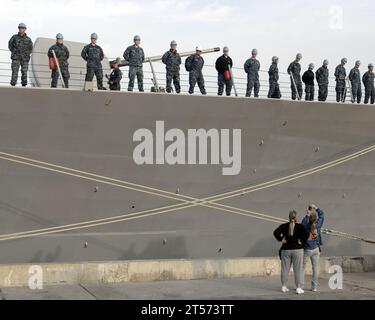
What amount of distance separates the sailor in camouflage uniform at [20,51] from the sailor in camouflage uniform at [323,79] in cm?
592

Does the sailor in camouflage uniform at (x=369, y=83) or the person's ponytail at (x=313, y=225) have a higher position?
the sailor in camouflage uniform at (x=369, y=83)

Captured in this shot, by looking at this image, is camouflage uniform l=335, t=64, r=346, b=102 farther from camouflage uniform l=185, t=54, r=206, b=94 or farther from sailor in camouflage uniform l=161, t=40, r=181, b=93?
sailor in camouflage uniform l=161, t=40, r=181, b=93

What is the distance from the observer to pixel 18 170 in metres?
10.8

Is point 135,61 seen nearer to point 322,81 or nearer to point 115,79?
point 115,79

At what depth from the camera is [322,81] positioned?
13.8 metres

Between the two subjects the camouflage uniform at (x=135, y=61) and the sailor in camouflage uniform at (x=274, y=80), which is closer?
the camouflage uniform at (x=135, y=61)

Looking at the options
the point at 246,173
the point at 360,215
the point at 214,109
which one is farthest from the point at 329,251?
the point at 214,109

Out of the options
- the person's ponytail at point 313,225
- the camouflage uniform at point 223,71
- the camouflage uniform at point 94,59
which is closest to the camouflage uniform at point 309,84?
the camouflage uniform at point 223,71

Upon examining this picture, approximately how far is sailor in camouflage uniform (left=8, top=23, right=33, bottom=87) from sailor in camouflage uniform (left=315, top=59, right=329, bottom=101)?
592cm

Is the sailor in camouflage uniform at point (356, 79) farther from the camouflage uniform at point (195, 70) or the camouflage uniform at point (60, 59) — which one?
the camouflage uniform at point (60, 59)

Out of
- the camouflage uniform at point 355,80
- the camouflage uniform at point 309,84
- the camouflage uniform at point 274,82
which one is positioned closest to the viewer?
the camouflage uniform at point 274,82

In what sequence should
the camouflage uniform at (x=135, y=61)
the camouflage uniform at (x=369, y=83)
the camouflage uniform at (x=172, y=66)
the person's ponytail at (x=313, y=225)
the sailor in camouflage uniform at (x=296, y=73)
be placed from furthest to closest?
the camouflage uniform at (x=369, y=83) < the sailor in camouflage uniform at (x=296, y=73) < the camouflage uniform at (x=172, y=66) < the camouflage uniform at (x=135, y=61) < the person's ponytail at (x=313, y=225)

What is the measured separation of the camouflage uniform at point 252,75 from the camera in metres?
12.9
